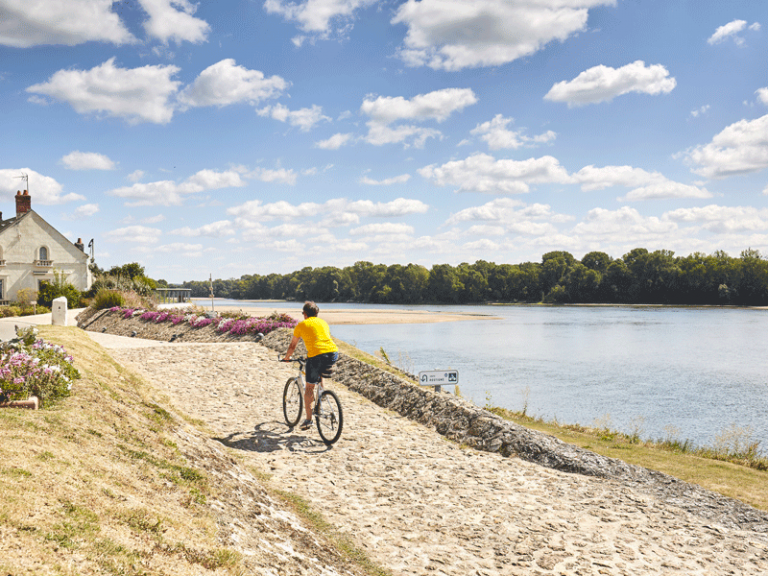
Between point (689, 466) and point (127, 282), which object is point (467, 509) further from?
point (127, 282)

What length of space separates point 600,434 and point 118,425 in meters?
11.2

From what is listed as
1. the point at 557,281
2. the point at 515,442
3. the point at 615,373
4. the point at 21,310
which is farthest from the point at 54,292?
the point at 557,281

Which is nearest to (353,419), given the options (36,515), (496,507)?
(496,507)

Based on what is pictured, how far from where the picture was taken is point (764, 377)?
27312 mm

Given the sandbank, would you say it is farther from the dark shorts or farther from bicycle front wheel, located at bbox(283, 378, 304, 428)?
the dark shorts

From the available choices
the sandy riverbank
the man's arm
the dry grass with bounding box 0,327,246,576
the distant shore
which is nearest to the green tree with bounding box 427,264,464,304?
the distant shore

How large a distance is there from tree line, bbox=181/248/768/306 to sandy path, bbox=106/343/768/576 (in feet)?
393

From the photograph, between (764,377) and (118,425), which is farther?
(764,377)

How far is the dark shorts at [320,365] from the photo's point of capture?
8.55 meters

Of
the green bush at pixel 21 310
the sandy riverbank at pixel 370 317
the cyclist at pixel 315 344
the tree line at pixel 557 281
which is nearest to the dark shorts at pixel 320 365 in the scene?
the cyclist at pixel 315 344

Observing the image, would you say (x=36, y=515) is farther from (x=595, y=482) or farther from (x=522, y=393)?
(x=522, y=393)

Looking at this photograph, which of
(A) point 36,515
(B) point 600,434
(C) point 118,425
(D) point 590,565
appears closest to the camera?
(A) point 36,515

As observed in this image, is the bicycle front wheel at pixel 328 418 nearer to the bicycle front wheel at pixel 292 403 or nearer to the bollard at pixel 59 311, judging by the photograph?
the bicycle front wheel at pixel 292 403

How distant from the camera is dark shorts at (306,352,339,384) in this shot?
8555 mm
